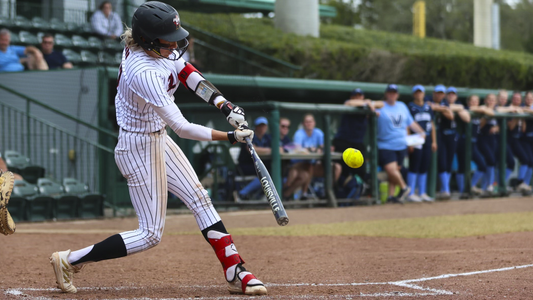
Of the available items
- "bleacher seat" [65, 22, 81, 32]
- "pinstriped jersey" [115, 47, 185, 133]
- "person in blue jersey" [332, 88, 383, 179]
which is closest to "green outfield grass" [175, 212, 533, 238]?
"person in blue jersey" [332, 88, 383, 179]

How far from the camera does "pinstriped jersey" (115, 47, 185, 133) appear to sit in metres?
4.25

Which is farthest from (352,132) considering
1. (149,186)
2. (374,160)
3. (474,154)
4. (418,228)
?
(149,186)

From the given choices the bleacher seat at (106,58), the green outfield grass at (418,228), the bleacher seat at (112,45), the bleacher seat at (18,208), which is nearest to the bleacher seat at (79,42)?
the bleacher seat at (112,45)

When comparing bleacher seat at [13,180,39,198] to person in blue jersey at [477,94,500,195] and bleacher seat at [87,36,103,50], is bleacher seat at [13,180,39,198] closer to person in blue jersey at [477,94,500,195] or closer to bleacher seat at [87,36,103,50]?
bleacher seat at [87,36,103,50]

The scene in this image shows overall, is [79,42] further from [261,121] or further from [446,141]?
[446,141]

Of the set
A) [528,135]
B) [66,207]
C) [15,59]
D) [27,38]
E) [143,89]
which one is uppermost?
[27,38]

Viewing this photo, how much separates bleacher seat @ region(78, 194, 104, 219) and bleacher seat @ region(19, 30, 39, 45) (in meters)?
4.03

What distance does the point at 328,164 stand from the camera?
11.0 meters

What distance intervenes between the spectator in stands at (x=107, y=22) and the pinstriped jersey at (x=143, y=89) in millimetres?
8812

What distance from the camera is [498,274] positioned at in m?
4.99

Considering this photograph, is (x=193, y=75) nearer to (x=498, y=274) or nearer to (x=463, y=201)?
(x=498, y=274)

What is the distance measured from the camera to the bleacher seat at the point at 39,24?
523 inches

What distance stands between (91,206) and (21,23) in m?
4.77

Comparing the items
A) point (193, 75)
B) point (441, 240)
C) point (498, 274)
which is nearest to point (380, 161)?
point (441, 240)
